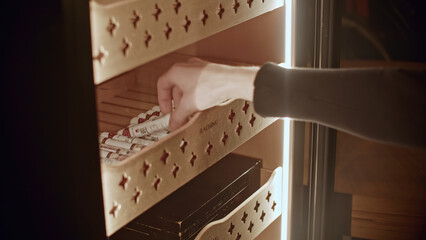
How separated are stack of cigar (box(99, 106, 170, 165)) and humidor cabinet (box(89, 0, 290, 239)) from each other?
0.09 meters

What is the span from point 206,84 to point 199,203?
283 millimetres

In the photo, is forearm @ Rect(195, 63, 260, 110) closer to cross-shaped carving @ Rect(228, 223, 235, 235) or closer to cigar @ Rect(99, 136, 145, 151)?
cigar @ Rect(99, 136, 145, 151)

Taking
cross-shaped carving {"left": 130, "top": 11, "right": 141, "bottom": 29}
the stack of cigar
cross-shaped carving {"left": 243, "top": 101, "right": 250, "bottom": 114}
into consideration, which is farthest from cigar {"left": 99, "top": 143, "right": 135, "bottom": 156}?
cross-shaped carving {"left": 130, "top": 11, "right": 141, "bottom": 29}

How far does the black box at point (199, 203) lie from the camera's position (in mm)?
1212

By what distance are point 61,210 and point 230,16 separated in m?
0.51

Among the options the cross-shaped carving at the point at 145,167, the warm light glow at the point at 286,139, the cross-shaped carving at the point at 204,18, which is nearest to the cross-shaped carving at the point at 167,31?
the cross-shaped carving at the point at 204,18

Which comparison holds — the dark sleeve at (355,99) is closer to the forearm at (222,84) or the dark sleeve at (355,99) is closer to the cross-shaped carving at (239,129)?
the forearm at (222,84)

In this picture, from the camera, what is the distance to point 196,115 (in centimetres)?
109

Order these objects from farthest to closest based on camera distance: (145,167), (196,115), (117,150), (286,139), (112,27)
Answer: (286,139)
(117,150)
(196,115)
(145,167)
(112,27)

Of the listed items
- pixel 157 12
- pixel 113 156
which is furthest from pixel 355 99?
pixel 113 156

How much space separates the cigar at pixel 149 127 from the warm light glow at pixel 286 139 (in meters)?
0.32

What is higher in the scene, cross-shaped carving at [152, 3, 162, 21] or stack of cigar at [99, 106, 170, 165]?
cross-shaped carving at [152, 3, 162, 21]

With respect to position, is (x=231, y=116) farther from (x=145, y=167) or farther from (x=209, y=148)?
(x=145, y=167)

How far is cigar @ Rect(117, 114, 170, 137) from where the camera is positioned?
1.23m
